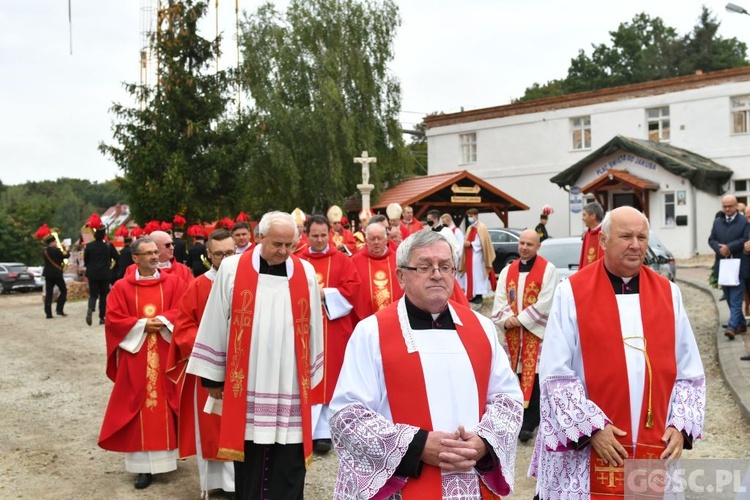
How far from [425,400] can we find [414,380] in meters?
0.09

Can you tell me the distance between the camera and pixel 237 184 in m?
26.8

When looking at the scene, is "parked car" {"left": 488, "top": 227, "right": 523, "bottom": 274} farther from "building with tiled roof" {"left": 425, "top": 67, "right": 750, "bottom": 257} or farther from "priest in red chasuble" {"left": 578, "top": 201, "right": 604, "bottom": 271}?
"priest in red chasuble" {"left": 578, "top": 201, "right": 604, "bottom": 271}

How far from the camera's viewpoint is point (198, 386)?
654cm

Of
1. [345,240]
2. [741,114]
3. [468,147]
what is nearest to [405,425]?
[345,240]

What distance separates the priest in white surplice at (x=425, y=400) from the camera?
321 centimetres

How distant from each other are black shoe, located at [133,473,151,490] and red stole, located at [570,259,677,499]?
399 cm

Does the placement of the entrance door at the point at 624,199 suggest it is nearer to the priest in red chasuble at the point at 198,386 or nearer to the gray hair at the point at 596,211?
the gray hair at the point at 596,211

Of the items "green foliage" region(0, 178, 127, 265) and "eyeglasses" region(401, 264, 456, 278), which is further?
"green foliage" region(0, 178, 127, 265)

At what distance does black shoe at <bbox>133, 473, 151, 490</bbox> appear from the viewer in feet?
21.9

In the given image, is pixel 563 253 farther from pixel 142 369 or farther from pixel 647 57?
pixel 647 57

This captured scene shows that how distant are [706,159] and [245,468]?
28.8 metres

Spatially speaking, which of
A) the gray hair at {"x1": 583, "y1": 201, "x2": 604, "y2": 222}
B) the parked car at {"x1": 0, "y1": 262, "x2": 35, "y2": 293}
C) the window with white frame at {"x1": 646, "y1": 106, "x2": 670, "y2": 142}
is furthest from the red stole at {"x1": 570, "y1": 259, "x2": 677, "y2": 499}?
the parked car at {"x1": 0, "y1": 262, "x2": 35, "y2": 293}

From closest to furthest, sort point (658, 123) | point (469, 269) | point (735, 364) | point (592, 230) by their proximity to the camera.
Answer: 1. point (592, 230)
2. point (735, 364)
3. point (469, 269)
4. point (658, 123)

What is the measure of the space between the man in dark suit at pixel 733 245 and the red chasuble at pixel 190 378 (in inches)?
281
